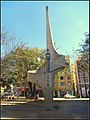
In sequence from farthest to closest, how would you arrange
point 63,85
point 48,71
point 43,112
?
point 63,85, point 48,71, point 43,112

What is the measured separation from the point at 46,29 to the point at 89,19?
9.01m

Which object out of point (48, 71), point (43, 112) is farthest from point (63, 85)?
point (43, 112)

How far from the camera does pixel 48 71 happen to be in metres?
25.5

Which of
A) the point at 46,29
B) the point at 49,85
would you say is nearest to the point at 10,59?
the point at 46,29

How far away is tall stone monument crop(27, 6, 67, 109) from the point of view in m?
25.0

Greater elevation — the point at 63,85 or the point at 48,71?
the point at 48,71

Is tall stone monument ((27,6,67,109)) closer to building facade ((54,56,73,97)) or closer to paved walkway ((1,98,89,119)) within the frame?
paved walkway ((1,98,89,119))

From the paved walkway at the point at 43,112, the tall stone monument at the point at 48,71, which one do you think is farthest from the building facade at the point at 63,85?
the paved walkway at the point at 43,112

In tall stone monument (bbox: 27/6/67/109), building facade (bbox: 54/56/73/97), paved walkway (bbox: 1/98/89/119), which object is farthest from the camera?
building facade (bbox: 54/56/73/97)

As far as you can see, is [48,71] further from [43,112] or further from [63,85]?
[63,85]

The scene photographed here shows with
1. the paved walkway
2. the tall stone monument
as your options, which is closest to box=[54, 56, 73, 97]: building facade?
the tall stone monument

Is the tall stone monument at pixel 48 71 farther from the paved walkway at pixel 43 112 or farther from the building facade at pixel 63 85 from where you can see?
the building facade at pixel 63 85

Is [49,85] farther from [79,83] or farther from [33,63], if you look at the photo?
[79,83]

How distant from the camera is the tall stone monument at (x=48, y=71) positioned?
25.0 m
